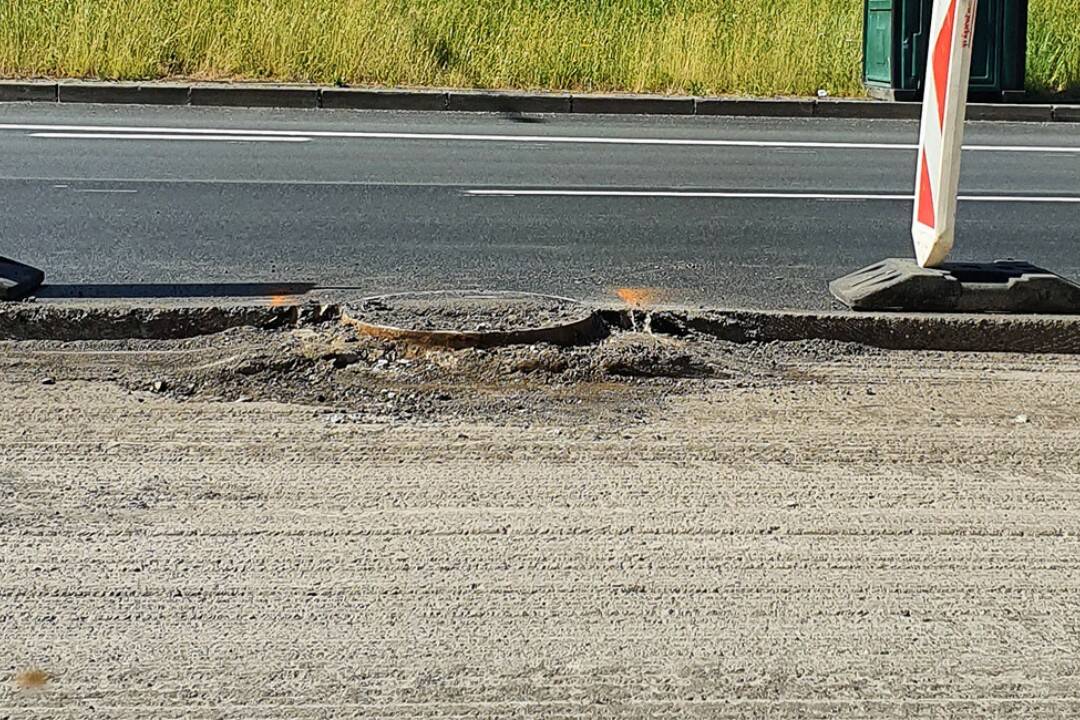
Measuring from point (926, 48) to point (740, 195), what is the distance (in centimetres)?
719

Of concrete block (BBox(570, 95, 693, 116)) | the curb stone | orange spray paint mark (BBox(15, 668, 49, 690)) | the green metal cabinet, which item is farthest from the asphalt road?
orange spray paint mark (BBox(15, 668, 49, 690))

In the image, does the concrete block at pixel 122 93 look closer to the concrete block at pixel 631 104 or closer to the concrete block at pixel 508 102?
the concrete block at pixel 508 102

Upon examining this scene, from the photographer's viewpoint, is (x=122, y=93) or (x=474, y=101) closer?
(x=122, y=93)

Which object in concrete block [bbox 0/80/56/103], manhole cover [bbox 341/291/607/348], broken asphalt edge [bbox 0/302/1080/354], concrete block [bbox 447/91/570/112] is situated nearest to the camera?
manhole cover [bbox 341/291/607/348]

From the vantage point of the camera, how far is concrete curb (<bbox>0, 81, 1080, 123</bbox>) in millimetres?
15711

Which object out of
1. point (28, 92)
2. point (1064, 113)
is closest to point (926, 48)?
point (1064, 113)

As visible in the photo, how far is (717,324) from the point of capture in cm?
626

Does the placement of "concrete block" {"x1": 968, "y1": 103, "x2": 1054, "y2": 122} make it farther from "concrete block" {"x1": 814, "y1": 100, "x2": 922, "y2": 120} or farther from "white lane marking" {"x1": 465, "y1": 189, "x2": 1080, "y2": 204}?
"white lane marking" {"x1": 465, "y1": 189, "x2": 1080, "y2": 204}

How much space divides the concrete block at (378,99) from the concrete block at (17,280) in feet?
31.1

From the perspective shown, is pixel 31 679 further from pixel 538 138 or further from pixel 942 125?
pixel 538 138

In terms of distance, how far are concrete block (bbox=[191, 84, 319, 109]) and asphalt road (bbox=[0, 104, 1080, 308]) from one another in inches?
19.2

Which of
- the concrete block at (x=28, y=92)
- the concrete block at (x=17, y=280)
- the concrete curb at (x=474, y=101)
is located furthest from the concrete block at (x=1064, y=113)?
the concrete block at (x=17, y=280)

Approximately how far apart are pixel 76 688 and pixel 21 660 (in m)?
0.20

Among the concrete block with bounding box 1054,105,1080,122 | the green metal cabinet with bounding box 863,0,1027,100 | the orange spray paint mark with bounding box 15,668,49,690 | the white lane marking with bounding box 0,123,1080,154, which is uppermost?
the green metal cabinet with bounding box 863,0,1027,100
